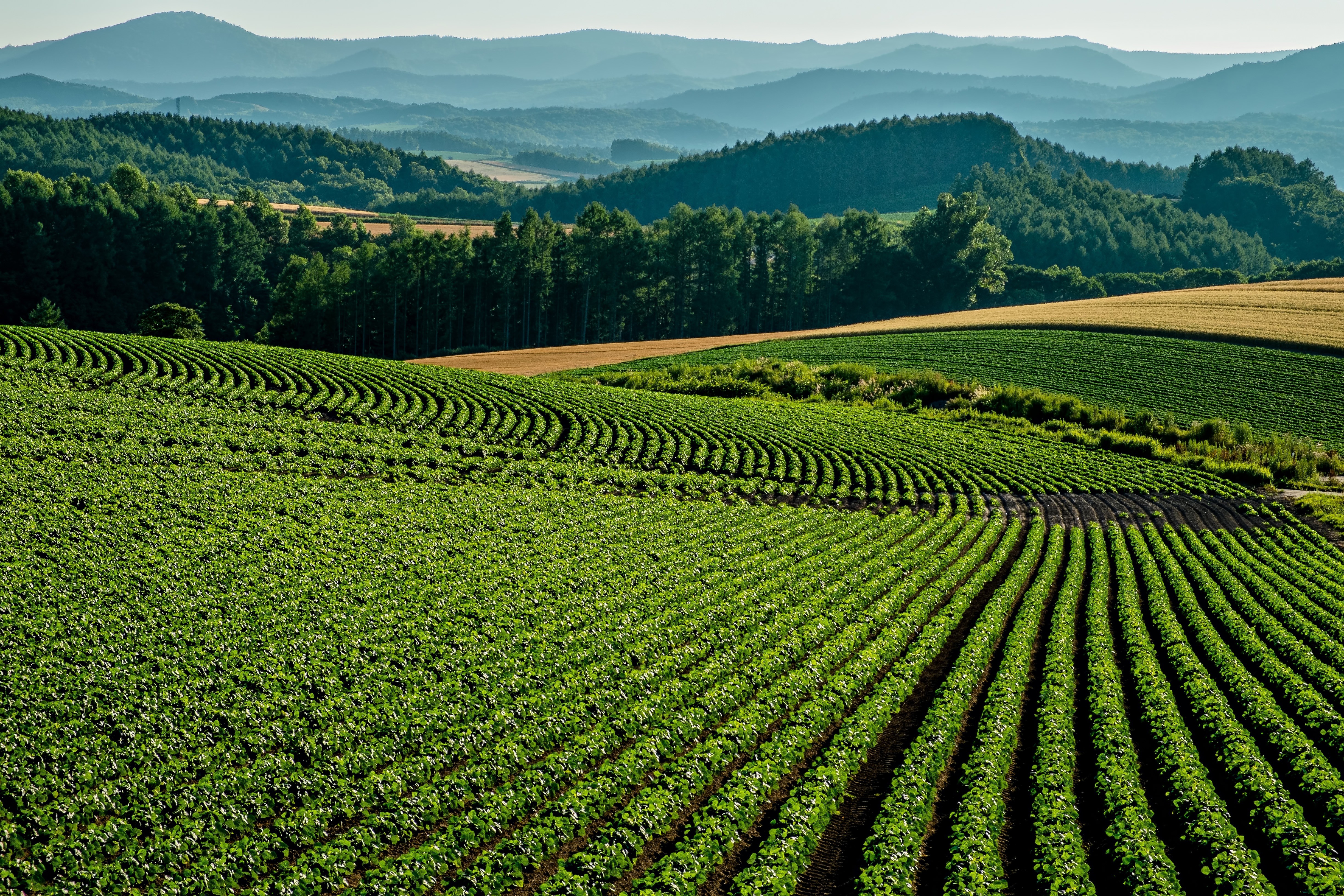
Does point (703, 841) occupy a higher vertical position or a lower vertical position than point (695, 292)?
lower

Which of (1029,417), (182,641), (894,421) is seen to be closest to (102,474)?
(182,641)

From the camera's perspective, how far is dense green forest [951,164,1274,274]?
174 meters

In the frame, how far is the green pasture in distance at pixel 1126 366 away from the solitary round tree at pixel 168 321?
49.7 metres

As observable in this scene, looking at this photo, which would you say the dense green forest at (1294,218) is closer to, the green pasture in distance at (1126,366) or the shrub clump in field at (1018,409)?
the green pasture in distance at (1126,366)

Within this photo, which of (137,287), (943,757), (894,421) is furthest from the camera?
(137,287)

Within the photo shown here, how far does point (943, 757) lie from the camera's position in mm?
18688

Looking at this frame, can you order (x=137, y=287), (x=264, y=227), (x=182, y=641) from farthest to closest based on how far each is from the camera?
(x=264, y=227)
(x=137, y=287)
(x=182, y=641)

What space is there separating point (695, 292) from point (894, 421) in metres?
66.5

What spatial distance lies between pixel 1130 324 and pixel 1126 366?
13.8 metres

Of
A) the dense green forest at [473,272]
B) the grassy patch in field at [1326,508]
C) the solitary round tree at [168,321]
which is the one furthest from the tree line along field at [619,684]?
the dense green forest at [473,272]

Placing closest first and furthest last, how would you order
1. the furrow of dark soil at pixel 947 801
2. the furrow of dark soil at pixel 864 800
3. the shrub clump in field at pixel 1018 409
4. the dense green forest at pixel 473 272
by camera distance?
the furrow of dark soil at pixel 947 801
the furrow of dark soil at pixel 864 800
the shrub clump in field at pixel 1018 409
the dense green forest at pixel 473 272

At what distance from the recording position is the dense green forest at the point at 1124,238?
173500mm

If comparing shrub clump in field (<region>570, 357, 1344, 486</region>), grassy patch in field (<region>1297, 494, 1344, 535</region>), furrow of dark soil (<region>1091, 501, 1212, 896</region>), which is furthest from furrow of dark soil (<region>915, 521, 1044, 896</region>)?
shrub clump in field (<region>570, 357, 1344, 486</region>)

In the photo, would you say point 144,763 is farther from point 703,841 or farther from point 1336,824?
point 1336,824
